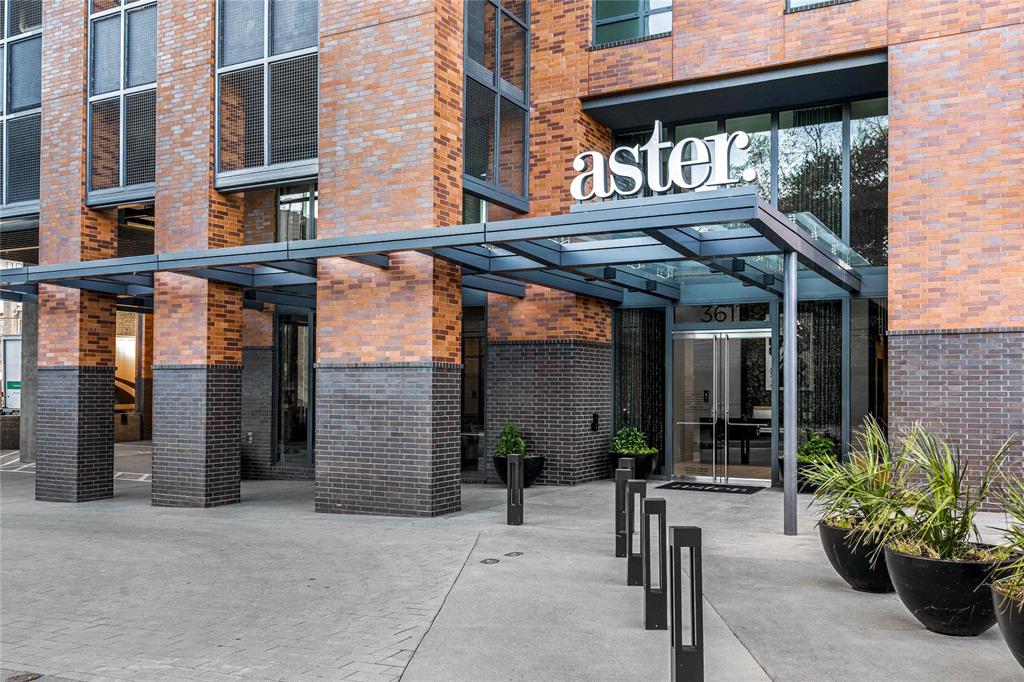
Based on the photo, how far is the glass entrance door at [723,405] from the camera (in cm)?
1520

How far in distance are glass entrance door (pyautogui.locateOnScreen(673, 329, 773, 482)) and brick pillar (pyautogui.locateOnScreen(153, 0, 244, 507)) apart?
7.55m

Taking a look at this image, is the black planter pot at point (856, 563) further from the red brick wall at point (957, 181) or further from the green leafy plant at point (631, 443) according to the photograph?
the green leafy plant at point (631, 443)

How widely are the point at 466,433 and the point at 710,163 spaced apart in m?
8.43

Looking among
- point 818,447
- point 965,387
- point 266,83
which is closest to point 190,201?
point 266,83

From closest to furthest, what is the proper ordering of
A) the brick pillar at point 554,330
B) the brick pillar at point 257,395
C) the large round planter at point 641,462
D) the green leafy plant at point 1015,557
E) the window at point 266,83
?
the green leafy plant at point 1015,557 < the window at point 266,83 < the brick pillar at point 554,330 < the large round planter at point 641,462 < the brick pillar at point 257,395

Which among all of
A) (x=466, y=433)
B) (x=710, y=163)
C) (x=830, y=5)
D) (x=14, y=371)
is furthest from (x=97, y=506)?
(x=14, y=371)

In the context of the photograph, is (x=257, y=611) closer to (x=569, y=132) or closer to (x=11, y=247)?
(x=569, y=132)

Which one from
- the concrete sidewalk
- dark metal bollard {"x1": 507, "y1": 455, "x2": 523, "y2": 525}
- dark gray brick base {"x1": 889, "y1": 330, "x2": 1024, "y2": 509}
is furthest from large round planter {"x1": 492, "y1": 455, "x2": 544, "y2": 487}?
dark gray brick base {"x1": 889, "y1": 330, "x2": 1024, "y2": 509}

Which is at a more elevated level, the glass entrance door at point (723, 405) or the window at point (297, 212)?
the window at point (297, 212)

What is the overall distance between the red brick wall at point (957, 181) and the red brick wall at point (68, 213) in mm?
12537

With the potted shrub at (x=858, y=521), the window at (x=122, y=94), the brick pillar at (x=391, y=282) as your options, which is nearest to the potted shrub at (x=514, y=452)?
the brick pillar at (x=391, y=282)

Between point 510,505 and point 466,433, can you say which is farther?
point 466,433

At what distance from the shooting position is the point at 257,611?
719cm

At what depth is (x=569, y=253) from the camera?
38.1 feet
